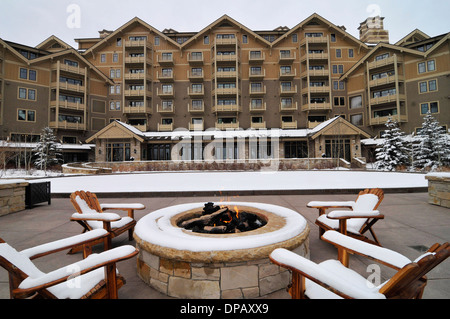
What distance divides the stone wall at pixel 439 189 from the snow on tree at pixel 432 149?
1655 centimetres

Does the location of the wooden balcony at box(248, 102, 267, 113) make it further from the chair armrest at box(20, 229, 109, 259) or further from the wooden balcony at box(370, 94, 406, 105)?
the chair armrest at box(20, 229, 109, 259)

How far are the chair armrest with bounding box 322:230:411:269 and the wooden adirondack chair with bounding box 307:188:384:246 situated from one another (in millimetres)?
1067

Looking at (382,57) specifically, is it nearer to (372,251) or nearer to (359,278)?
(372,251)

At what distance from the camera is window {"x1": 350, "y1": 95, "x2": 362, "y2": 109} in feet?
102

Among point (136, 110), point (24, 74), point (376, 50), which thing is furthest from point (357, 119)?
point (24, 74)

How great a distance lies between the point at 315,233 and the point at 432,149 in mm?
22974

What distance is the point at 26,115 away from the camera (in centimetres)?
2734

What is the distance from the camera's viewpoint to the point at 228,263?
221cm

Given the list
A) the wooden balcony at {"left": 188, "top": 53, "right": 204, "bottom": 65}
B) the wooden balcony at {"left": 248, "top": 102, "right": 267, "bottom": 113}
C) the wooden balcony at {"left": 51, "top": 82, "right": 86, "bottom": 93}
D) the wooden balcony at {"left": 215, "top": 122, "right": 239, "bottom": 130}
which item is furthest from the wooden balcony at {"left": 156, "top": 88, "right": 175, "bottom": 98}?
the wooden balcony at {"left": 248, "top": 102, "right": 267, "bottom": 113}

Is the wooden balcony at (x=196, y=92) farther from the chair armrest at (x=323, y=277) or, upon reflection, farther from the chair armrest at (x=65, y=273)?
the chair armrest at (x=323, y=277)

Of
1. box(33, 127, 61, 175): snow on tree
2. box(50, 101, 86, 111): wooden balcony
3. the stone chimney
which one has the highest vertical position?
the stone chimney

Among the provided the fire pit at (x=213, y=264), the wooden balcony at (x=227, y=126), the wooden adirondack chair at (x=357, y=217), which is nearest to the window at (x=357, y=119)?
the wooden balcony at (x=227, y=126)

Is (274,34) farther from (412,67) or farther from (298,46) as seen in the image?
(412,67)
